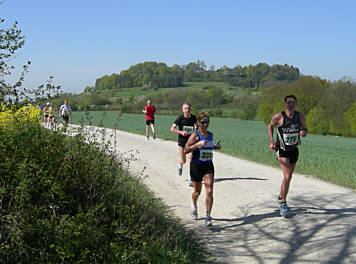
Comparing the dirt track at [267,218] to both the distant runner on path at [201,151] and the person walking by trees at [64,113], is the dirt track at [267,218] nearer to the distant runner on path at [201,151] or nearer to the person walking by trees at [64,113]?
the distant runner on path at [201,151]

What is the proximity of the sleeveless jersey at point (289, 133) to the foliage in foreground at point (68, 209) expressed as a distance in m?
2.59

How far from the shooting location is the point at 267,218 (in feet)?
22.4

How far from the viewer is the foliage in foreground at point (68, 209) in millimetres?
3930

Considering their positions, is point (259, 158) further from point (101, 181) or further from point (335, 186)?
point (101, 181)

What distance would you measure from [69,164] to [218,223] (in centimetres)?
287

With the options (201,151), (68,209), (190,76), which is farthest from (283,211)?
(190,76)

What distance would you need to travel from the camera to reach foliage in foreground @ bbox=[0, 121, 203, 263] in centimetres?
393

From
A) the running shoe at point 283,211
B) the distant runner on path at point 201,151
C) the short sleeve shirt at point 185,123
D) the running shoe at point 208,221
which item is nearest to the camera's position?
the running shoe at point 208,221

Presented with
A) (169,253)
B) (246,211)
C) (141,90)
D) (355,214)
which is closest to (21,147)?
(169,253)

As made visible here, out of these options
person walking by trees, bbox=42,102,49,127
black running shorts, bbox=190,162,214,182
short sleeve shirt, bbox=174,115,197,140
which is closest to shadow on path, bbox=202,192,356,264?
black running shorts, bbox=190,162,214,182

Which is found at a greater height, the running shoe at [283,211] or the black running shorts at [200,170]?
the black running shorts at [200,170]

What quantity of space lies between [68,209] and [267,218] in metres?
3.51

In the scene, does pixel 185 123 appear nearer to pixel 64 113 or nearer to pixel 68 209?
pixel 64 113

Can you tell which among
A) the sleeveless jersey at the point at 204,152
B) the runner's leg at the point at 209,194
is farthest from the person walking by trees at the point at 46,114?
the runner's leg at the point at 209,194
